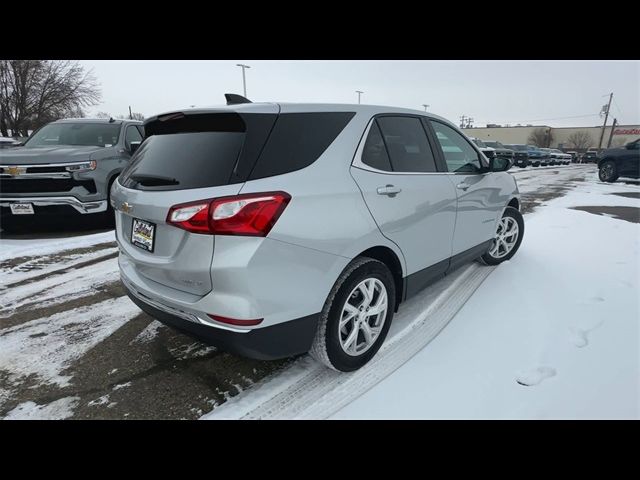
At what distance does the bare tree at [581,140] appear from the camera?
216 feet

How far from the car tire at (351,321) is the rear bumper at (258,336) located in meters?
0.14

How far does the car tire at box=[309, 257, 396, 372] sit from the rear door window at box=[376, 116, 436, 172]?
77 cm

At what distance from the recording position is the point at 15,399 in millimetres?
2174

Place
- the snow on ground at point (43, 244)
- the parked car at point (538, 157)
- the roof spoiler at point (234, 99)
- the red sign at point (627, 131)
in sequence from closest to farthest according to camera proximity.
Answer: the roof spoiler at point (234, 99)
the snow on ground at point (43, 244)
the parked car at point (538, 157)
the red sign at point (627, 131)

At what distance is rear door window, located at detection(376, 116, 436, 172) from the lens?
2590 millimetres

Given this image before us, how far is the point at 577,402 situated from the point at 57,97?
3977 centimetres

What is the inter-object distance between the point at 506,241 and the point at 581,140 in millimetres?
78977

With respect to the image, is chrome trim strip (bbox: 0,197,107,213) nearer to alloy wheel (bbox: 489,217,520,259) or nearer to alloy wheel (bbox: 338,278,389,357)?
alloy wheel (bbox: 338,278,389,357)

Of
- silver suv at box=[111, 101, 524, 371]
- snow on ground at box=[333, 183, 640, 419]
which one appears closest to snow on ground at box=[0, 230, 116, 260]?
silver suv at box=[111, 101, 524, 371]

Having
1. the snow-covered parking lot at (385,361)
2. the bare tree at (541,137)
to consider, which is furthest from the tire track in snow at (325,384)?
the bare tree at (541,137)

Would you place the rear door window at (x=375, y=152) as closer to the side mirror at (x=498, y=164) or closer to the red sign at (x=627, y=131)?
the side mirror at (x=498, y=164)

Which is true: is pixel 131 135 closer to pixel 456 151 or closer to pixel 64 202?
pixel 64 202

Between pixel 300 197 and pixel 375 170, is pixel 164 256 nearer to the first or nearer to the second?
pixel 300 197
